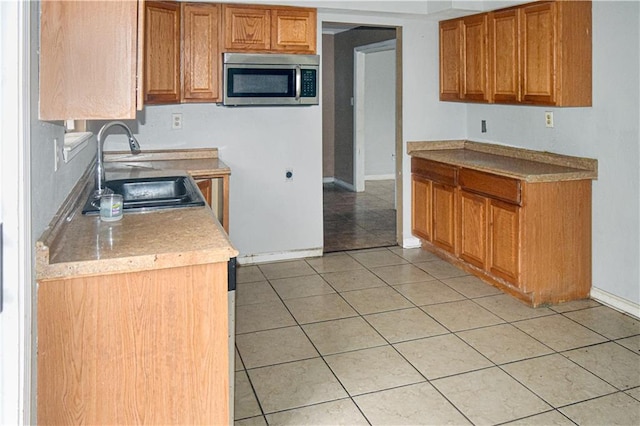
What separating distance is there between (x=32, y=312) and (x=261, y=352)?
1575mm

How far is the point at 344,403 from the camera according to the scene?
248 cm

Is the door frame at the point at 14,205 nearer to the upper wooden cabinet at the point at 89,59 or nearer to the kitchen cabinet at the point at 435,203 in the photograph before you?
the upper wooden cabinet at the point at 89,59

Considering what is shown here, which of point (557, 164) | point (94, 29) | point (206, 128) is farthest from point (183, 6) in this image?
point (557, 164)

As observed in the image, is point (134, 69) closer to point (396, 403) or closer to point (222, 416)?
point (222, 416)

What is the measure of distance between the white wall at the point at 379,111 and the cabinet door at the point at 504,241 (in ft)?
16.8

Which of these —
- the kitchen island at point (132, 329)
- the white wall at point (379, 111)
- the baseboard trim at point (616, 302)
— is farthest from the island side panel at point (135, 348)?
the white wall at point (379, 111)

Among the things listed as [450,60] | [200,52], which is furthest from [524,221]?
[200,52]

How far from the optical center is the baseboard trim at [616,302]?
11.3ft

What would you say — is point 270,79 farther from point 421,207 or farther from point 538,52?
point 538,52

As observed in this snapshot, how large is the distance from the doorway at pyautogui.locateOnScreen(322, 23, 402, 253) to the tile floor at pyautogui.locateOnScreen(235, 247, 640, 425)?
2266mm

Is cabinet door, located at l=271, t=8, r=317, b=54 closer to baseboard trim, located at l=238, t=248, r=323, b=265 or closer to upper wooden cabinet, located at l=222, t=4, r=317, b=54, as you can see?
upper wooden cabinet, located at l=222, t=4, r=317, b=54

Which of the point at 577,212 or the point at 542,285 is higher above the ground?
the point at 577,212

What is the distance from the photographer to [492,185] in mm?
3910

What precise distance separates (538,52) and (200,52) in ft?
7.76
